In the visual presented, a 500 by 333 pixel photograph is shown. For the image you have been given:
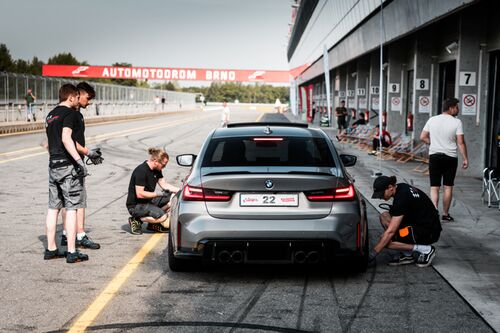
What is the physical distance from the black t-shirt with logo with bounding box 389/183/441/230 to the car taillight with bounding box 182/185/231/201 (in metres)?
1.86

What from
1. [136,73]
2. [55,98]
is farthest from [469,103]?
[136,73]

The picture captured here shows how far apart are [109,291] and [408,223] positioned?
2.97 meters

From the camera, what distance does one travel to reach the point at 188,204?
6195mm

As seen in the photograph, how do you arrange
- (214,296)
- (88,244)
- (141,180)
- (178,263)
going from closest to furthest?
1. (214,296)
2. (178,263)
3. (88,244)
4. (141,180)

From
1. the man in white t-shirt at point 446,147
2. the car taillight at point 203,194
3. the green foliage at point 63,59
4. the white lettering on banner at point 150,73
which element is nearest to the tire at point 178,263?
the car taillight at point 203,194

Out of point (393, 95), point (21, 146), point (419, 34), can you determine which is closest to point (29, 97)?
point (21, 146)

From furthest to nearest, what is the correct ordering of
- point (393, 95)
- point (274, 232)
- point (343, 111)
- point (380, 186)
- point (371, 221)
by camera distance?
point (343, 111) → point (393, 95) → point (371, 221) → point (380, 186) → point (274, 232)

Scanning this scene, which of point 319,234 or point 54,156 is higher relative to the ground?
point 54,156

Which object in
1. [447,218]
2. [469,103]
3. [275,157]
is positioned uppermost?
[469,103]

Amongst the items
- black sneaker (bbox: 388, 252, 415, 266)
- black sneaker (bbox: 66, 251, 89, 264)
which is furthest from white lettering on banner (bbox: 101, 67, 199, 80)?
black sneaker (bbox: 388, 252, 415, 266)

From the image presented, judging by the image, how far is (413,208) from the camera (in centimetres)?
712

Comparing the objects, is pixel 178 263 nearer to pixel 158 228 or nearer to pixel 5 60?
pixel 158 228

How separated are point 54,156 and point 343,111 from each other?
26444 mm

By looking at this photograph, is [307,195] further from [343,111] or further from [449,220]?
[343,111]
